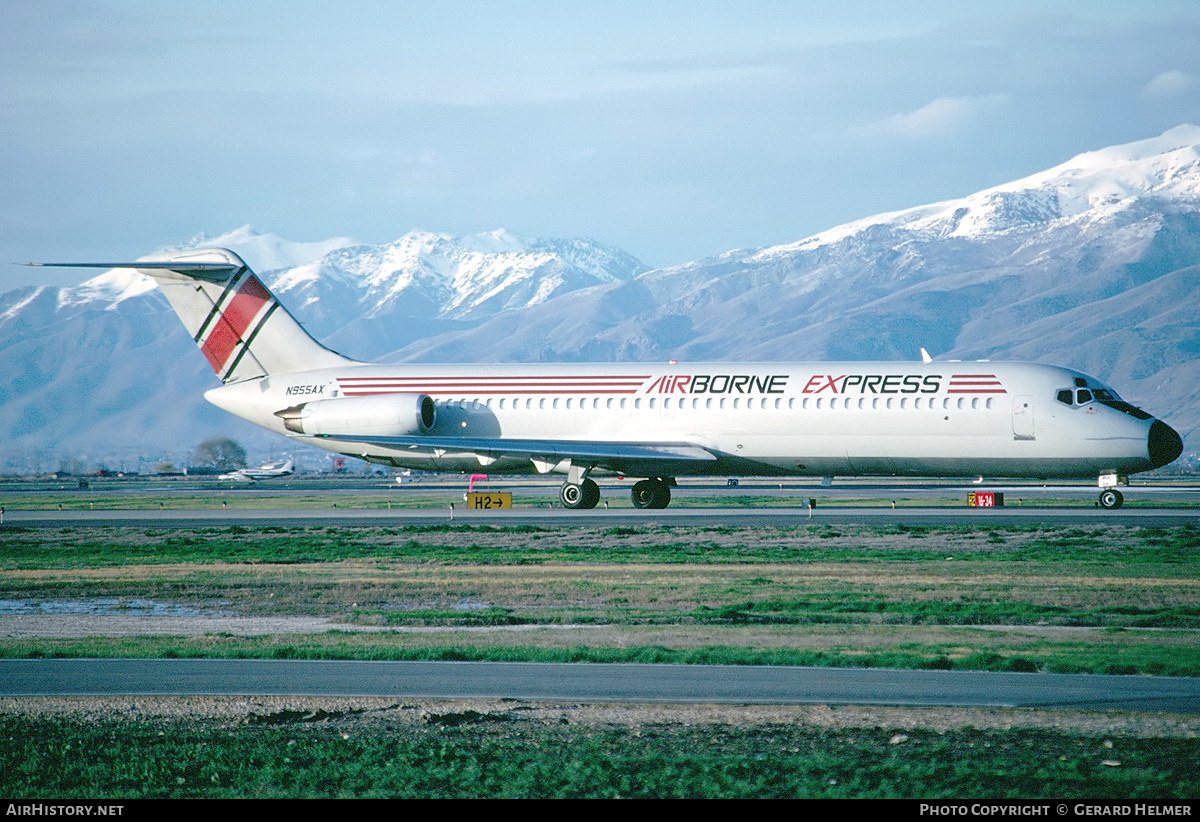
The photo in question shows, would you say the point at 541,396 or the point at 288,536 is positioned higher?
the point at 541,396

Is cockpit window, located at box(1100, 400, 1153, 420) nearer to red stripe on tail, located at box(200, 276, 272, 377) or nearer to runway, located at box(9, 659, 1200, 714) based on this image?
runway, located at box(9, 659, 1200, 714)

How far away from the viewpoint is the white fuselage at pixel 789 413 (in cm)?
3694

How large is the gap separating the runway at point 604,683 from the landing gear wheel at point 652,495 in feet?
91.0

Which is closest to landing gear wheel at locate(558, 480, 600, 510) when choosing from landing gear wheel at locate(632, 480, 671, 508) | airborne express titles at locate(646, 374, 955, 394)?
landing gear wheel at locate(632, 480, 671, 508)

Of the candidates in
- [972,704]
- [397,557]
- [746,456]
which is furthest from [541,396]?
[972,704]

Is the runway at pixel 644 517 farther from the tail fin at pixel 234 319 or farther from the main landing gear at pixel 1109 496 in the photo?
the tail fin at pixel 234 319

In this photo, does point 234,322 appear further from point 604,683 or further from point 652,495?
point 604,683

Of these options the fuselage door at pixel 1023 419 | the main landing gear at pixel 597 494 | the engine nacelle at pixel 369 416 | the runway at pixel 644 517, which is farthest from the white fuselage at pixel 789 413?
the runway at pixel 644 517

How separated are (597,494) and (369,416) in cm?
755

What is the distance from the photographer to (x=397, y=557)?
29.0 m

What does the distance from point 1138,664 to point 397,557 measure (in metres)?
17.4

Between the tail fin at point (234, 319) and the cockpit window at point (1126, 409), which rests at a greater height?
the tail fin at point (234, 319)

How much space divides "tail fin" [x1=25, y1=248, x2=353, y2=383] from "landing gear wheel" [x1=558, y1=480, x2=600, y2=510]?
409 inches
